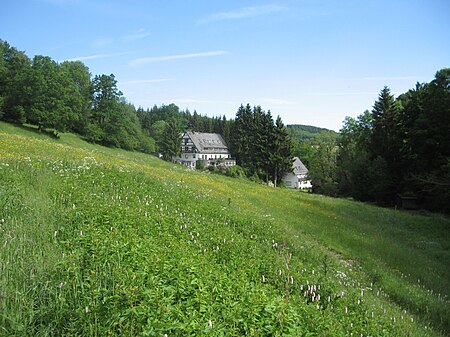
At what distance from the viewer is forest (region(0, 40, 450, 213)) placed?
3525 cm

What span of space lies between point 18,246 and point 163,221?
3243 mm

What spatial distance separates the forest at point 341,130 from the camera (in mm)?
35250

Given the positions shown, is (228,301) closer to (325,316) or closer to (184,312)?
(184,312)

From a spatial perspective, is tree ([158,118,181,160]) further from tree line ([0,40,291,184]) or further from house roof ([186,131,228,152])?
house roof ([186,131,228,152])

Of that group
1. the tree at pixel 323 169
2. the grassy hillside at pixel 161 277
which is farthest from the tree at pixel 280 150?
the grassy hillside at pixel 161 277

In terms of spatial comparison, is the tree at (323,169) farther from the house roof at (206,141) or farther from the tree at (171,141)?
the house roof at (206,141)

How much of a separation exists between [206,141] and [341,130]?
50.1 meters

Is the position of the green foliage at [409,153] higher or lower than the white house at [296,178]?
higher

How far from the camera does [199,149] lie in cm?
10850

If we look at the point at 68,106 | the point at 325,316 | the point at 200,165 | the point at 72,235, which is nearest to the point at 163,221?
the point at 72,235

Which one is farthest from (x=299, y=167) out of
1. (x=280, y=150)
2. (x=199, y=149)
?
(x=199, y=149)

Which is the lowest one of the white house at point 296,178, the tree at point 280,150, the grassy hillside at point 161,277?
the white house at point 296,178

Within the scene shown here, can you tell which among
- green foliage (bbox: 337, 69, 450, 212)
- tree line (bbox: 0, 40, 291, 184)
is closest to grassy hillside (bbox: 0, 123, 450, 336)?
green foliage (bbox: 337, 69, 450, 212)

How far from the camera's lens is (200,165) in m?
89.8
